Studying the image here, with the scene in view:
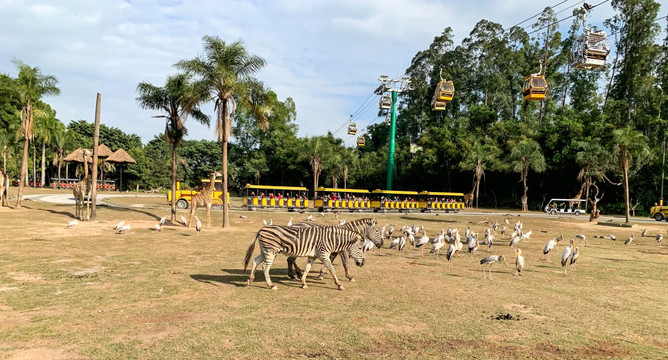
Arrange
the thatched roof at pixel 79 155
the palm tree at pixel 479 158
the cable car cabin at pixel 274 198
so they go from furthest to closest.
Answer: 1. the thatched roof at pixel 79 155
2. the palm tree at pixel 479 158
3. the cable car cabin at pixel 274 198

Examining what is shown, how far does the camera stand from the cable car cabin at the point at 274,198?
36.4m

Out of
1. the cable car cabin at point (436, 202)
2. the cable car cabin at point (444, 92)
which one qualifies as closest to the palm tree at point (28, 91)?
the cable car cabin at point (444, 92)

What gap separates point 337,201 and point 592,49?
24.8m

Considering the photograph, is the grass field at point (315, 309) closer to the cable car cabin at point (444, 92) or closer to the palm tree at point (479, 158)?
the cable car cabin at point (444, 92)

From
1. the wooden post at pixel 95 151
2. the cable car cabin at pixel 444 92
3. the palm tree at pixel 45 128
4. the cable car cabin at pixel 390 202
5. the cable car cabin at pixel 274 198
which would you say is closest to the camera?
the wooden post at pixel 95 151

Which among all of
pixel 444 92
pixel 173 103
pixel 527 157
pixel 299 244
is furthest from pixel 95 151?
pixel 527 157

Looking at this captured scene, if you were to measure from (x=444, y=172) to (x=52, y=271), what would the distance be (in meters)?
53.2

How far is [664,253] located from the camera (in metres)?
18.0

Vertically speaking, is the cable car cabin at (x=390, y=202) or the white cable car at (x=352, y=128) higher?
the white cable car at (x=352, y=128)

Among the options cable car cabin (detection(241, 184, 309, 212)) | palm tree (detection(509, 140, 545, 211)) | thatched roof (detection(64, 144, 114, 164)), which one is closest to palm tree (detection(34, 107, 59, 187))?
thatched roof (detection(64, 144, 114, 164))

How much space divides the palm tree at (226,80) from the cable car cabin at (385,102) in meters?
32.8

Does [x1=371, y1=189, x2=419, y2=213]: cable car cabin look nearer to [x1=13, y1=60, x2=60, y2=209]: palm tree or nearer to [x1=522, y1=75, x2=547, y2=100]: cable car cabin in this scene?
[x1=522, y1=75, x2=547, y2=100]: cable car cabin

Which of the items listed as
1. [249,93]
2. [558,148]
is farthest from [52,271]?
[558,148]

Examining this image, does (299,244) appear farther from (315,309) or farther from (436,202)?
(436,202)
